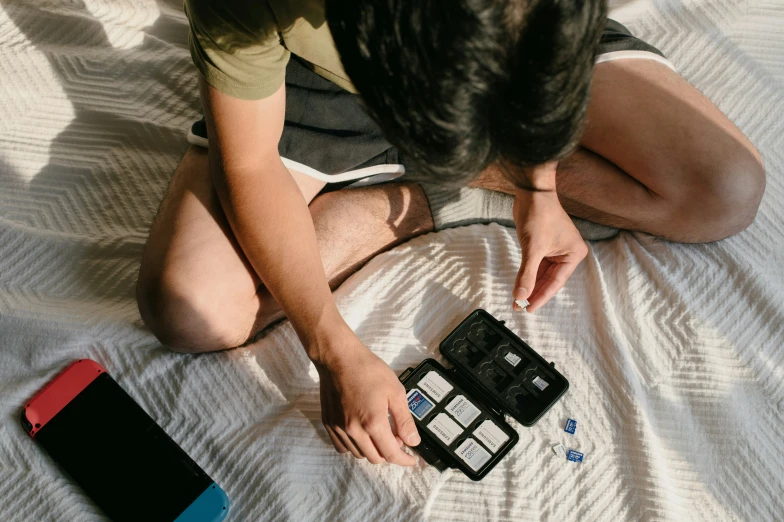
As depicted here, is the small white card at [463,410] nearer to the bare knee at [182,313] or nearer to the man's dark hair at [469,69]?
the bare knee at [182,313]

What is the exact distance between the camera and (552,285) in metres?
0.85

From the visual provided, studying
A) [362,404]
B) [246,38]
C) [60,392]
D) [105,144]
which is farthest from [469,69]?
[105,144]

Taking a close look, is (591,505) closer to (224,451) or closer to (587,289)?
(587,289)

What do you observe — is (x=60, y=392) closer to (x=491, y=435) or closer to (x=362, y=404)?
(x=362, y=404)

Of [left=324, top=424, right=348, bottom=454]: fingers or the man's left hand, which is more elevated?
the man's left hand

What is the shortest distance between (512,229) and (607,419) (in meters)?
0.30

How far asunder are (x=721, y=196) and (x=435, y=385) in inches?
17.9

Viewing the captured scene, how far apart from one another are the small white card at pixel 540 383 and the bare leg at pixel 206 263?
0.30m

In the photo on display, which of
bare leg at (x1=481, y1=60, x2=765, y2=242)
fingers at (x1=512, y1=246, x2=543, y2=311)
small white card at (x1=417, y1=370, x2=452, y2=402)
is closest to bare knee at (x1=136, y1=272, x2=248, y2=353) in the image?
small white card at (x1=417, y1=370, x2=452, y2=402)

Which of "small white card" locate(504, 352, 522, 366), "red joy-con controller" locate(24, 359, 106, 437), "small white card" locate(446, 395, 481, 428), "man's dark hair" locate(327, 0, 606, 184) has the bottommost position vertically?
"red joy-con controller" locate(24, 359, 106, 437)

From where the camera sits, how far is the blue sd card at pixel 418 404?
31.2 inches

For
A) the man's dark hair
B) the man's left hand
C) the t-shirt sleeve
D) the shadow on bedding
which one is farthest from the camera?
the shadow on bedding

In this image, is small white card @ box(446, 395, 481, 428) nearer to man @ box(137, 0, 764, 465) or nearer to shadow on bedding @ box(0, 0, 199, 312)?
man @ box(137, 0, 764, 465)

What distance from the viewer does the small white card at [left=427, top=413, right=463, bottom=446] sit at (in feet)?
2.55
